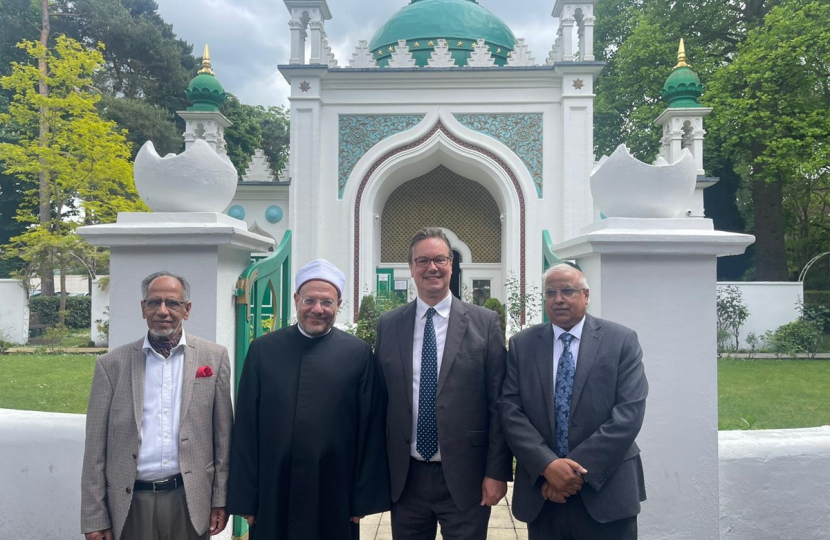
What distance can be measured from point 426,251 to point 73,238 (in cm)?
1427

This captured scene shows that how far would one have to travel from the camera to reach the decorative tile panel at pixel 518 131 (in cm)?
1083

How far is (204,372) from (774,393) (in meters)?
7.92

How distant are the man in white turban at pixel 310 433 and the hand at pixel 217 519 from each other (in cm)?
4

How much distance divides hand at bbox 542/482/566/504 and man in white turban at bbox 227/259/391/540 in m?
0.57

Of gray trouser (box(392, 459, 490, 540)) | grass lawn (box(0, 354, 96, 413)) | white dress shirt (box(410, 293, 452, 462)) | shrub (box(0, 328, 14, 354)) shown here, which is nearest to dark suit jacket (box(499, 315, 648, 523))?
gray trouser (box(392, 459, 490, 540))

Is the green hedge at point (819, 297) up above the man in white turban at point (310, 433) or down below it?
above

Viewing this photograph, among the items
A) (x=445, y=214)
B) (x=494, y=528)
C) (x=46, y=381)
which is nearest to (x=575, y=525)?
(x=494, y=528)

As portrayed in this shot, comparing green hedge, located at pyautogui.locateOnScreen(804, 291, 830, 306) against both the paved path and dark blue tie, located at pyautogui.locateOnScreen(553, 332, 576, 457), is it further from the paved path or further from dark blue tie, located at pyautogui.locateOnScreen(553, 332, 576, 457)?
dark blue tie, located at pyautogui.locateOnScreen(553, 332, 576, 457)

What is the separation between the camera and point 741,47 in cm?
1427

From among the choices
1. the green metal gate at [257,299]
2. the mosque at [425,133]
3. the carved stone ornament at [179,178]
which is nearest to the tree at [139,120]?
the mosque at [425,133]

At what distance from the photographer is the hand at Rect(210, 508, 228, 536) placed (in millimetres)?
2109

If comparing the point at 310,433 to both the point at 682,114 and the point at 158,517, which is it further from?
the point at 682,114

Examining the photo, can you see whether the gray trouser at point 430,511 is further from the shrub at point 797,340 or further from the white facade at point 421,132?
the shrub at point 797,340

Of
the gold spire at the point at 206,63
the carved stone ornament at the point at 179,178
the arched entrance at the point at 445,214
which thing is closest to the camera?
the carved stone ornament at the point at 179,178
